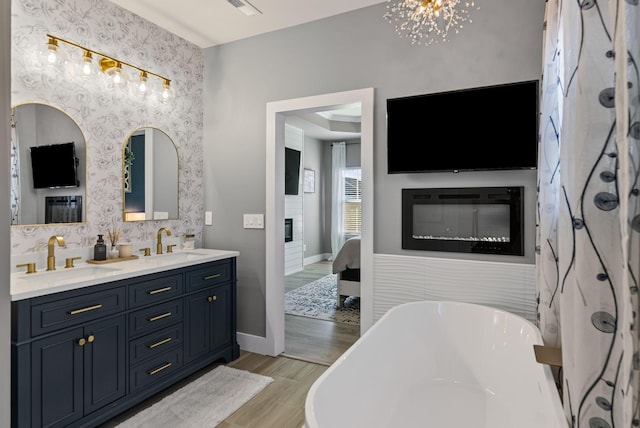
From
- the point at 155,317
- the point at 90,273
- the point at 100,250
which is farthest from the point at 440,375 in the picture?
the point at 100,250

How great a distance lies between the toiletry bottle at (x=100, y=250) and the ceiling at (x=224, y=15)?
1739 millimetres

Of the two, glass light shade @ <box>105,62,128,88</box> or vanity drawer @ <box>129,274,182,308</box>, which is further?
glass light shade @ <box>105,62,128,88</box>

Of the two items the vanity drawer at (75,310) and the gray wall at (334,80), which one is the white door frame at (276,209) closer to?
the gray wall at (334,80)

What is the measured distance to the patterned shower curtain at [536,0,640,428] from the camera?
728 mm

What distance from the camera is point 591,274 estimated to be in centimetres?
92

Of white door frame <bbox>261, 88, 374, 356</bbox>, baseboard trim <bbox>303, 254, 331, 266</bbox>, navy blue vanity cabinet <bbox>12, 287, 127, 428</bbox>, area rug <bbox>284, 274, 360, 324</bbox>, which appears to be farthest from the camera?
baseboard trim <bbox>303, 254, 331, 266</bbox>

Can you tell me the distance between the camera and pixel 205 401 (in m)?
2.40

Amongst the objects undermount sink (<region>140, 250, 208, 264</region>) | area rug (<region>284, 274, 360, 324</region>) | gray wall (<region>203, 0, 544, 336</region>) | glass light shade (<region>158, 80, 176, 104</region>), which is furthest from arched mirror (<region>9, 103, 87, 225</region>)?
area rug (<region>284, 274, 360, 324</region>)

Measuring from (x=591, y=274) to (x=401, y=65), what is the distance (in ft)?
6.97

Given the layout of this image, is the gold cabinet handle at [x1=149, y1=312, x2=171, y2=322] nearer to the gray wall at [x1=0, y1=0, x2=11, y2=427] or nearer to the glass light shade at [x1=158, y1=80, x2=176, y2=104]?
the gray wall at [x1=0, y1=0, x2=11, y2=427]

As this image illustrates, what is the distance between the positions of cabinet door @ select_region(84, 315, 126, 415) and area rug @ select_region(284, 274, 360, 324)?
2.27 meters

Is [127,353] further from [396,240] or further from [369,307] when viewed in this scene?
[396,240]

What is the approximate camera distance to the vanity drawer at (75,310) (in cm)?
Result: 178

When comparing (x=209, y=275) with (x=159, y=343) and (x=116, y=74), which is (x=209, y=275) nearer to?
(x=159, y=343)
